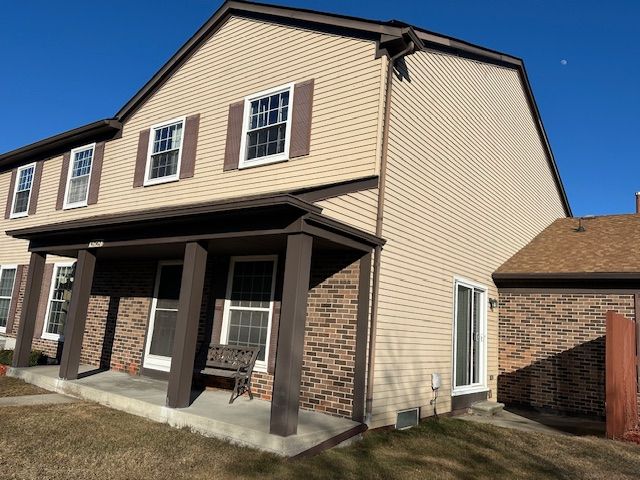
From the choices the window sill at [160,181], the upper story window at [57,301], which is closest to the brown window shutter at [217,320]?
the window sill at [160,181]

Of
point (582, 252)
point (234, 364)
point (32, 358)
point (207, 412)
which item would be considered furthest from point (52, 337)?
point (582, 252)

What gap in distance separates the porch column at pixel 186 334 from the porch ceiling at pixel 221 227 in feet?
1.42

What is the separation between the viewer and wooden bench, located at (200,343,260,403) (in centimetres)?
787

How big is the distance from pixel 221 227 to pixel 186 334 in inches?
62.2

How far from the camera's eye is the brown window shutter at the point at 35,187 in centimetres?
1444

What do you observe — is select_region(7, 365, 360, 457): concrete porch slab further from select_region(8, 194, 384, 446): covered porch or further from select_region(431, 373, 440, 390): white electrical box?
select_region(431, 373, 440, 390): white electrical box

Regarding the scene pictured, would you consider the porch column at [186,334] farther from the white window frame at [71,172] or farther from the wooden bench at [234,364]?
the white window frame at [71,172]

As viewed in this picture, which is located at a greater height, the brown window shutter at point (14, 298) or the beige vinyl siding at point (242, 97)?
the beige vinyl siding at point (242, 97)

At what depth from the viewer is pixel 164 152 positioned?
11.4 meters

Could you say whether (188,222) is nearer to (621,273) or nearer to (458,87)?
(458,87)

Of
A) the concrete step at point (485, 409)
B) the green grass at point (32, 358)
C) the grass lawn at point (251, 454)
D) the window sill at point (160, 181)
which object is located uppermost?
the window sill at point (160, 181)

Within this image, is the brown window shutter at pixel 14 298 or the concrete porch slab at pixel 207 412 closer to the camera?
the concrete porch slab at pixel 207 412

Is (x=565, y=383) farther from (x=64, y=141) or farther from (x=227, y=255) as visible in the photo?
Answer: (x=64, y=141)

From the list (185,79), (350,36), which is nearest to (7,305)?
(185,79)
